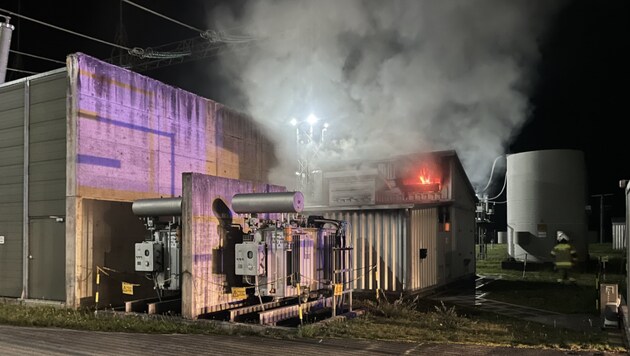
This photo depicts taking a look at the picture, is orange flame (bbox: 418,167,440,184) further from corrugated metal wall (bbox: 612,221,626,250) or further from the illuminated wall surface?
corrugated metal wall (bbox: 612,221,626,250)

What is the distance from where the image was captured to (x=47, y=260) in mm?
14258

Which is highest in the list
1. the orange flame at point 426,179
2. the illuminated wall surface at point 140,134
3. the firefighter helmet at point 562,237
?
the illuminated wall surface at point 140,134

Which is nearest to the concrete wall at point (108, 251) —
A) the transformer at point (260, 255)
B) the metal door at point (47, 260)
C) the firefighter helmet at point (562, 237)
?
the metal door at point (47, 260)

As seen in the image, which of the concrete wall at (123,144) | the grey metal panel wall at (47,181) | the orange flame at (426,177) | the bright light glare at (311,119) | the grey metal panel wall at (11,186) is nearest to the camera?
the concrete wall at (123,144)

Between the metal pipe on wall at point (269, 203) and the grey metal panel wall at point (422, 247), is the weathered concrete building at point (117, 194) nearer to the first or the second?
the grey metal panel wall at point (422, 247)

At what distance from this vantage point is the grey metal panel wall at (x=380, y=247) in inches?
645

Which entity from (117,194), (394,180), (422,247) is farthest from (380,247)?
(117,194)

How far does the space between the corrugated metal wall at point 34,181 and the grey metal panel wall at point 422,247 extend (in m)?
10.0

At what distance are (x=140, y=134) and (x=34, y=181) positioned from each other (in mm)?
3143

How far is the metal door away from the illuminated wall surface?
5.17 ft

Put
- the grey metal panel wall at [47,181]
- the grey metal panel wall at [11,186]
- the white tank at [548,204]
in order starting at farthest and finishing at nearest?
the white tank at [548,204] → the grey metal panel wall at [11,186] → the grey metal panel wall at [47,181]

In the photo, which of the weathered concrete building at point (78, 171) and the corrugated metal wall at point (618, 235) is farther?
the corrugated metal wall at point (618, 235)

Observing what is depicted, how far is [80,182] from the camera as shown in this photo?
1366 centimetres

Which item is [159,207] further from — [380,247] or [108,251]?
[380,247]
